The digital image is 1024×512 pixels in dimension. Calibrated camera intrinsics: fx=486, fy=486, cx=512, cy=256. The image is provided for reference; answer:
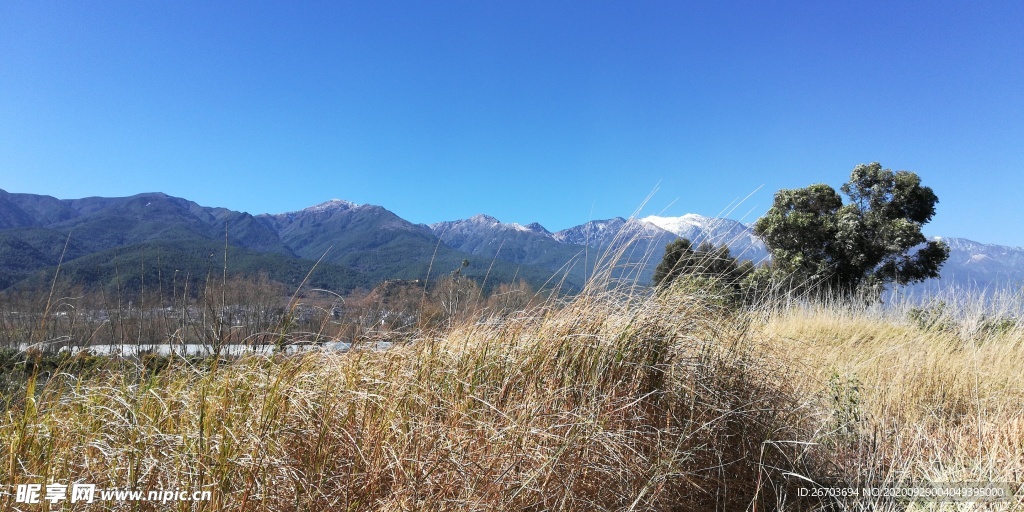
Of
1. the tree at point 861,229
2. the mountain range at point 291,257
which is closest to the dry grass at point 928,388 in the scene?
the mountain range at point 291,257

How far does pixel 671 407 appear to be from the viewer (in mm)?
2105

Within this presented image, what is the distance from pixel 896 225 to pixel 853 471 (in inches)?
502

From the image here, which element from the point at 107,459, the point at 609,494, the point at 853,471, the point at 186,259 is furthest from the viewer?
the point at 186,259

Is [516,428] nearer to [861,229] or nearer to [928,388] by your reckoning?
[928,388]

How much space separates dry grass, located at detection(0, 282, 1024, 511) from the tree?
1060 centimetres

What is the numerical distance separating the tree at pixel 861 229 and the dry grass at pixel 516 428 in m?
10.6

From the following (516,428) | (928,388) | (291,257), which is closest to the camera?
(516,428)

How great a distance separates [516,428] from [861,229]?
13971 millimetres

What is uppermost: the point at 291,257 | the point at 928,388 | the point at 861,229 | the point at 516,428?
the point at 291,257

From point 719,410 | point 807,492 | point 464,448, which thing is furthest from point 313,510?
point 807,492

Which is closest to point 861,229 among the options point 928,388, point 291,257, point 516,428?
point 928,388

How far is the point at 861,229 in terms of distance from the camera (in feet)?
40.8

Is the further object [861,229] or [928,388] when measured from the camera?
[861,229]

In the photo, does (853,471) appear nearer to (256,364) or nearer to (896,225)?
(256,364)
